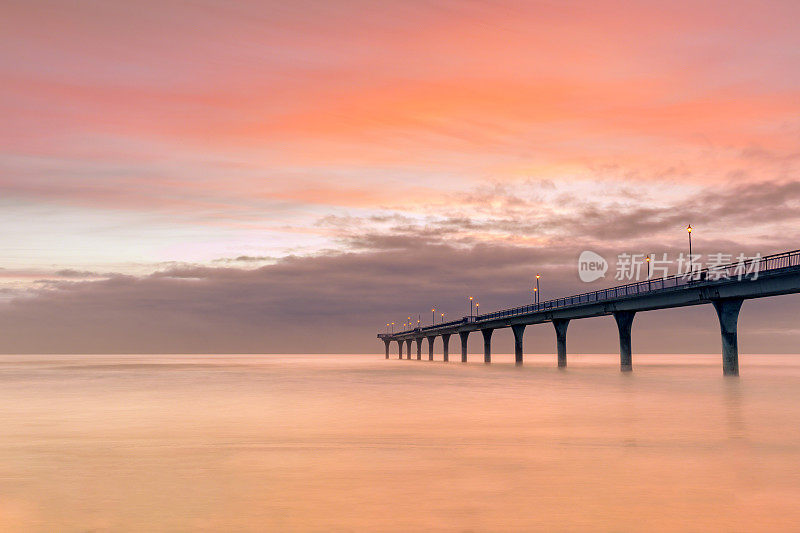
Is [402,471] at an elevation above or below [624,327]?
below

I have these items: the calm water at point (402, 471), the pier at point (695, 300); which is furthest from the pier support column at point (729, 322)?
the calm water at point (402, 471)

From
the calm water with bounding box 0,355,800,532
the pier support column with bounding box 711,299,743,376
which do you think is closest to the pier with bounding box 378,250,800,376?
the pier support column with bounding box 711,299,743,376

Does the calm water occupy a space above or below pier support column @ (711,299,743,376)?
below

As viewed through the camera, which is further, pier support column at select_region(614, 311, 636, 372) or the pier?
pier support column at select_region(614, 311, 636, 372)

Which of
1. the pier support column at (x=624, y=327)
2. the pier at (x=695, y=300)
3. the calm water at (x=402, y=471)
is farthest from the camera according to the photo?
the pier support column at (x=624, y=327)

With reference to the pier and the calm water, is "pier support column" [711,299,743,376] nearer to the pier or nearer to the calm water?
the pier

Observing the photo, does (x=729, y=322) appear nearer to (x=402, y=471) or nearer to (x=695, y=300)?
(x=695, y=300)

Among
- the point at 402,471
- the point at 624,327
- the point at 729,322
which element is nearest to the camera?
the point at 402,471

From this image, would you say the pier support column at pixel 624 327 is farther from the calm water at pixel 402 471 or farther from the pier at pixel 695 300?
the calm water at pixel 402 471

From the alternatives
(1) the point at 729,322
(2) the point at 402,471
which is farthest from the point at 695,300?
(2) the point at 402,471

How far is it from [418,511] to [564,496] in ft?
10.3

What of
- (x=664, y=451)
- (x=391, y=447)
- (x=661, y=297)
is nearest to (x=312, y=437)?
(x=391, y=447)

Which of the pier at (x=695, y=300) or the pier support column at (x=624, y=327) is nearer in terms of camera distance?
the pier at (x=695, y=300)

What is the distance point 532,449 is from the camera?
2188 centimetres
